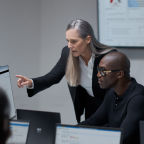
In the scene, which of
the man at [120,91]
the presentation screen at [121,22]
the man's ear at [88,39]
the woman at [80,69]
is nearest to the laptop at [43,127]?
the man at [120,91]

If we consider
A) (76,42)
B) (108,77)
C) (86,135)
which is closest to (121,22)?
(76,42)

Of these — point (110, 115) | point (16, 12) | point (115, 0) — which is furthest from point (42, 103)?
point (110, 115)

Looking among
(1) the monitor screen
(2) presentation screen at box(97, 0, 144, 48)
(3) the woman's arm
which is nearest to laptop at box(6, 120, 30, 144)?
(1) the monitor screen

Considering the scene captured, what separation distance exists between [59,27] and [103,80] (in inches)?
66.3

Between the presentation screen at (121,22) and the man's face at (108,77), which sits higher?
the presentation screen at (121,22)

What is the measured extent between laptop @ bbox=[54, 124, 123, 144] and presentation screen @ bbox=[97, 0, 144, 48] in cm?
186

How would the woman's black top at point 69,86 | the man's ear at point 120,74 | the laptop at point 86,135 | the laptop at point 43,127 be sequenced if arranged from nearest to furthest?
the laptop at point 86,135
the laptop at point 43,127
the man's ear at point 120,74
the woman's black top at point 69,86

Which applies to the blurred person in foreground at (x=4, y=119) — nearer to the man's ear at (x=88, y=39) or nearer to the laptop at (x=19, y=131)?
the laptop at (x=19, y=131)

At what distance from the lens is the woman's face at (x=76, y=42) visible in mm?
1931

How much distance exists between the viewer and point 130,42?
292 cm

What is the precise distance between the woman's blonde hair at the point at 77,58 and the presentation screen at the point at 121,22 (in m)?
0.92

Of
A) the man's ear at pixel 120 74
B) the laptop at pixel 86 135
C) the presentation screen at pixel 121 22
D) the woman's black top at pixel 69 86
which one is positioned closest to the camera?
the laptop at pixel 86 135

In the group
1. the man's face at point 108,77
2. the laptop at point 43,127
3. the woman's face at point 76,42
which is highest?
the woman's face at point 76,42

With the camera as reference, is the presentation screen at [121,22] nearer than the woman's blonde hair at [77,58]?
No
